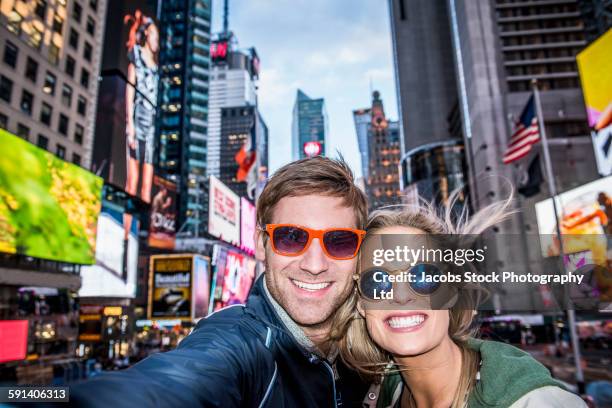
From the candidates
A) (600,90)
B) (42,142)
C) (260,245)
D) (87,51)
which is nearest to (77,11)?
(87,51)

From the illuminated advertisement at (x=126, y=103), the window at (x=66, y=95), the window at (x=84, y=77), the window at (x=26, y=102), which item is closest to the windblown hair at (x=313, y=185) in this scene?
the window at (x=26, y=102)

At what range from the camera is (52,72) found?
38969mm

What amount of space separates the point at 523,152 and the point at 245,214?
28.1 meters

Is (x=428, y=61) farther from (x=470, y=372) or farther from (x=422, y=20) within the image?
(x=470, y=372)

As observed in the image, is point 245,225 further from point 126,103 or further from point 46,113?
point 126,103

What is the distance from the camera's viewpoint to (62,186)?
1169 inches

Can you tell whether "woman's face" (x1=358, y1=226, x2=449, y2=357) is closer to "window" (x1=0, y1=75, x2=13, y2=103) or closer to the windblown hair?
the windblown hair

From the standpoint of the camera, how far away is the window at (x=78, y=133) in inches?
1661

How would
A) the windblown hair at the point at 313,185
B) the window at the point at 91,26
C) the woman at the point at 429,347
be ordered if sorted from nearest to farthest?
the woman at the point at 429,347
the windblown hair at the point at 313,185
the window at the point at 91,26

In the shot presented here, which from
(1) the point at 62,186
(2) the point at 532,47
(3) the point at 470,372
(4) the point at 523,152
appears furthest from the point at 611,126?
(2) the point at 532,47

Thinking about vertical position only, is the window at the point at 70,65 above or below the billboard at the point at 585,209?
above

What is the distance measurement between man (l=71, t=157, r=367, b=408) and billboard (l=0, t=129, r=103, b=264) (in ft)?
91.3

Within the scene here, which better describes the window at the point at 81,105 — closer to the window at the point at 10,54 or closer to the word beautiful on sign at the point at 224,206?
the window at the point at 10,54

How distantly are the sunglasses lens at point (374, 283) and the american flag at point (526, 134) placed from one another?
2234cm
